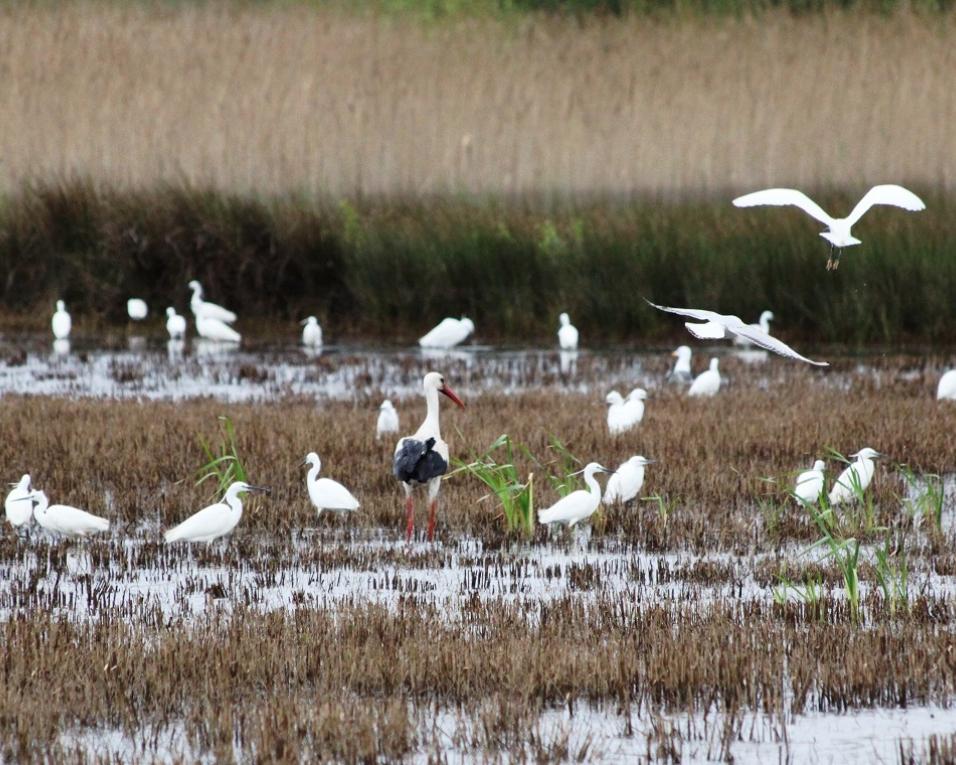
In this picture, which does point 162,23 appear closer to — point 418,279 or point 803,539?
point 418,279

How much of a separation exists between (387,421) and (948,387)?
4662mm

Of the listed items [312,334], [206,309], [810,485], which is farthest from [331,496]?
[206,309]

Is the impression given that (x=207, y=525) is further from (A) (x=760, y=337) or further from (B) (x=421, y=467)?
(A) (x=760, y=337)

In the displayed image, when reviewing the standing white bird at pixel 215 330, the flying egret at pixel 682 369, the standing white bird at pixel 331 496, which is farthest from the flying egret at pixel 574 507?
the standing white bird at pixel 215 330

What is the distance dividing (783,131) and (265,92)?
6509 millimetres

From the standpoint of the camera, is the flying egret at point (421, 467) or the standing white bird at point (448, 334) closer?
the flying egret at point (421, 467)

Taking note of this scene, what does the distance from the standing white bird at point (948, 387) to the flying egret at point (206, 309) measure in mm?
8330

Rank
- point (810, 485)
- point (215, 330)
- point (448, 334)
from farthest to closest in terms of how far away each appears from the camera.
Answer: point (215, 330)
point (448, 334)
point (810, 485)

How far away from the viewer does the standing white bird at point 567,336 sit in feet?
56.5

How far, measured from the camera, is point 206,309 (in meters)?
18.2

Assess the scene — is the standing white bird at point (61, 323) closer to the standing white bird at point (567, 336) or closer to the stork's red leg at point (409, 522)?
the standing white bird at point (567, 336)

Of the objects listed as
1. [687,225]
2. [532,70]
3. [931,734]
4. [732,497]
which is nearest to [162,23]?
[532,70]

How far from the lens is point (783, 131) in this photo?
19188 millimetres

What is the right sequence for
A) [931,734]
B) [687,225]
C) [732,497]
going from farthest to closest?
1. [687,225]
2. [732,497]
3. [931,734]
